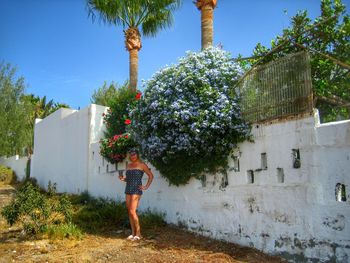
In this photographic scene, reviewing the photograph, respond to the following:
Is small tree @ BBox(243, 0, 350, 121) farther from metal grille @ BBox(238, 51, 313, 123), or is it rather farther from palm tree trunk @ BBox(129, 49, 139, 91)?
palm tree trunk @ BBox(129, 49, 139, 91)

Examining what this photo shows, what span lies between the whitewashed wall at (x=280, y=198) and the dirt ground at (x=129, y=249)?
0.97 ft

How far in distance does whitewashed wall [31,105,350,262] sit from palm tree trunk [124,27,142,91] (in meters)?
6.03

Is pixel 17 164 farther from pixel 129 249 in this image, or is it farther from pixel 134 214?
pixel 129 249

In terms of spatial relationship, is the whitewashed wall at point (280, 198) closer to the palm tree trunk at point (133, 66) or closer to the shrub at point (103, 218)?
the shrub at point (103, 218)

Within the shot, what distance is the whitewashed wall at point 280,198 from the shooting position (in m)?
4.89

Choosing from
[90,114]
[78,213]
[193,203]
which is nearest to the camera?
[193,203]

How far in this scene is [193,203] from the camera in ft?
23.9

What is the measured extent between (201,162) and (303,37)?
12.5 feet

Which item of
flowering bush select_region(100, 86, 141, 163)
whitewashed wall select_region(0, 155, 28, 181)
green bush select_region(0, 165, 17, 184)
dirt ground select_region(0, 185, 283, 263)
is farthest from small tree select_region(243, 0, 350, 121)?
green bush select_region(0, 165, 17, 184)

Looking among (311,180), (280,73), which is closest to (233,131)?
(280,73)

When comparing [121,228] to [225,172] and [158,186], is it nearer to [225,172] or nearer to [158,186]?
[158,186]

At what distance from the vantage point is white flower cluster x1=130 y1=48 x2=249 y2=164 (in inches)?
255

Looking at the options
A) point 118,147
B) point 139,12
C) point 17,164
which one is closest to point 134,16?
point 139,12

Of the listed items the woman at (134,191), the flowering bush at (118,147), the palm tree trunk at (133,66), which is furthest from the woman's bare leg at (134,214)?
the palm tree trunk at (133,66)
